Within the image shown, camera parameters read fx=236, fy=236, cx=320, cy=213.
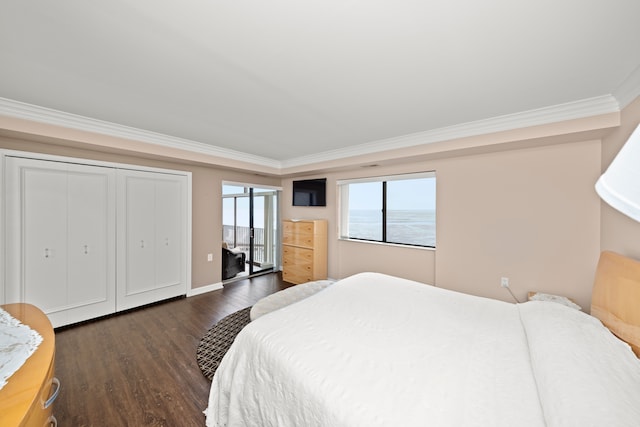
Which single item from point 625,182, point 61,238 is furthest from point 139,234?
point 625,182

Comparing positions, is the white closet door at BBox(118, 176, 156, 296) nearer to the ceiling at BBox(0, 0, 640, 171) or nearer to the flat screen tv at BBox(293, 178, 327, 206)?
the ceiling at BBox(0, 0, 640, 171)

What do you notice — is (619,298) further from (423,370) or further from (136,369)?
(136,369)

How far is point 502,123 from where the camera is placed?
8.39 ft

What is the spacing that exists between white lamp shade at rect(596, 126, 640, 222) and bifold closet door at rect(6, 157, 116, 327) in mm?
4233

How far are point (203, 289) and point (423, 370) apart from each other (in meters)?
3.90

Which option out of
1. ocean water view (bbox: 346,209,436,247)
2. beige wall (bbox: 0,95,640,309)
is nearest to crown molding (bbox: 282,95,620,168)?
beige wall (bbox: 0,95,640,309)

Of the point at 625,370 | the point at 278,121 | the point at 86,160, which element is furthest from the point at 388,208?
the point at 86,160

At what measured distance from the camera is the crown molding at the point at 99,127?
2268 mm

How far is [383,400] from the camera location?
98 cm

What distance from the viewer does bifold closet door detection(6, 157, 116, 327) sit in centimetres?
254

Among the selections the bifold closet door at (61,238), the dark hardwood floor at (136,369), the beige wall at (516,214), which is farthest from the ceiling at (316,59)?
the dark hardwood floor at (136,369)

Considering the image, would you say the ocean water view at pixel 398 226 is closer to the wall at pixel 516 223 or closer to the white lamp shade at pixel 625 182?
the wall at pixel 516 223

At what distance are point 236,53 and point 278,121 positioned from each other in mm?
1167

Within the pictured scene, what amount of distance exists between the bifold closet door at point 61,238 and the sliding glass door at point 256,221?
7.85ft
